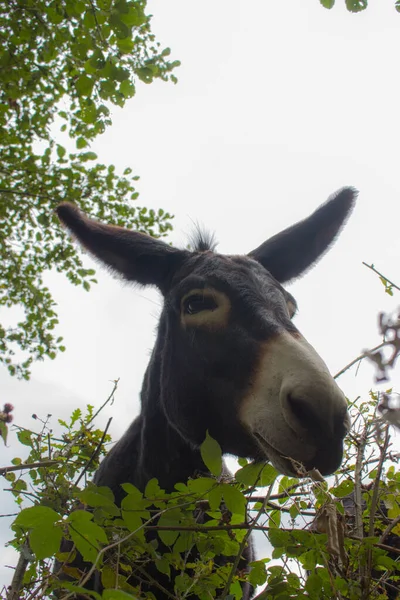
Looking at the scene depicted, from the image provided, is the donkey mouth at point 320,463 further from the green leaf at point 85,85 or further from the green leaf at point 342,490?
the green leaf at point 85,85

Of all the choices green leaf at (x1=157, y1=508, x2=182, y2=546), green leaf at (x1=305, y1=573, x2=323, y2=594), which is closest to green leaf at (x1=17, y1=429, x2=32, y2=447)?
green leaf at (x1=157, y1=508, x2=182, y2=546)

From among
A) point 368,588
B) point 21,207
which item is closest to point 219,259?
point 368,588

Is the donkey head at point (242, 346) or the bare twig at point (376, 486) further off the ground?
the donkey head at point (242, 346)

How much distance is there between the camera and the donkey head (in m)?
1.42

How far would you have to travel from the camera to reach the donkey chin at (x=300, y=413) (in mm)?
1365

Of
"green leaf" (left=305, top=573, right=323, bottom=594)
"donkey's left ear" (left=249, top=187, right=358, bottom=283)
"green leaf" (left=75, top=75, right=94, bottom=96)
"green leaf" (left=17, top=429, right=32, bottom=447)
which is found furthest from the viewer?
"donkey's left ear" (left=249, top=187, right=358, bottom=283)

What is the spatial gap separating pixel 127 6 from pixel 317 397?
9.16ft

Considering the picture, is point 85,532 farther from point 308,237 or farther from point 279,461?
point 308,237

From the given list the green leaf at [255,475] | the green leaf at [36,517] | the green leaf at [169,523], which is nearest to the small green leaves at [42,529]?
the green leaf at [36,517]

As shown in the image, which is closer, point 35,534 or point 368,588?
point 35,534

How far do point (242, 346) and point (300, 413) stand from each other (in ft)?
1.66

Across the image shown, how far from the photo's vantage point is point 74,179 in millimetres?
7207

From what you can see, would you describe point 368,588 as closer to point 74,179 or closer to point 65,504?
point 65,504

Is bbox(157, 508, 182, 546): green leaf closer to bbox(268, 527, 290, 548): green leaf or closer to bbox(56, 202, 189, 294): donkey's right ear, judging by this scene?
bbox(268, 527, 290, 548): green leaf
